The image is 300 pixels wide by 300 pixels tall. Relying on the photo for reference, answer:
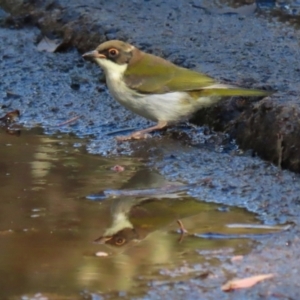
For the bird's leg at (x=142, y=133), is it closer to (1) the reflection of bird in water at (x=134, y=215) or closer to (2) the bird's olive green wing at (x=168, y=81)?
(2) the bird's olive green wing at (x=168, y=81)

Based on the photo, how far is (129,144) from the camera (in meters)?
6.40

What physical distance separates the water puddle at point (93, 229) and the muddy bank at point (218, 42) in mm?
855

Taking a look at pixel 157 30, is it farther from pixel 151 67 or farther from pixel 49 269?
pixel 49 269

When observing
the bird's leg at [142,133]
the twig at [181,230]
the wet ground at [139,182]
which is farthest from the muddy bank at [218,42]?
the twig at [181,230]

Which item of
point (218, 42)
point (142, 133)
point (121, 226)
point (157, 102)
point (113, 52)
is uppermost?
point (113, 52)

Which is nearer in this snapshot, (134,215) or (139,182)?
(134,215)

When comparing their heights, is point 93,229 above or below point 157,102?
below

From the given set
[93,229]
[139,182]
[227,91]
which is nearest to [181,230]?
[93,229]

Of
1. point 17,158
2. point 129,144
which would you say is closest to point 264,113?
point 129,144

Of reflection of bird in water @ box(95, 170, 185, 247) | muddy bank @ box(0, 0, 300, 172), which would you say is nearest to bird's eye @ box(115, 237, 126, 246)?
reflection of bird in water @ box(95, 170, 185, 247)

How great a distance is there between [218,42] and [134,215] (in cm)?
383

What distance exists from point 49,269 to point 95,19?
18.2 feet

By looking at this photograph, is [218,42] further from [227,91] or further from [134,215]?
[134,215]

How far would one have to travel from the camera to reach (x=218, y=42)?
8.31 m
